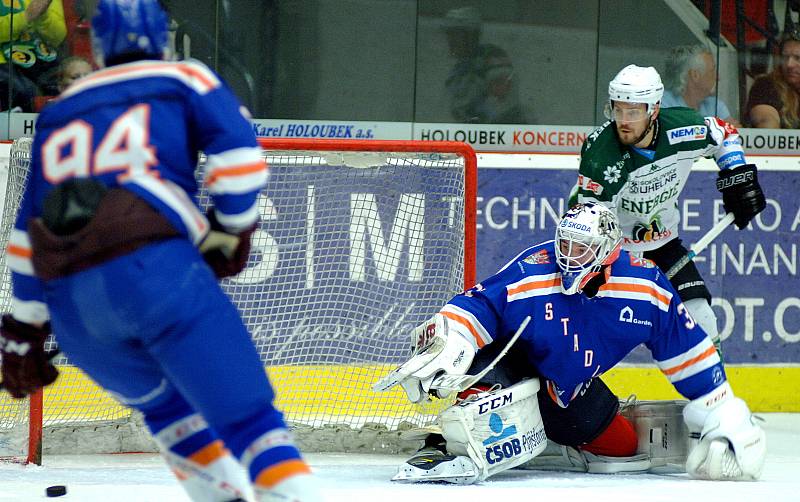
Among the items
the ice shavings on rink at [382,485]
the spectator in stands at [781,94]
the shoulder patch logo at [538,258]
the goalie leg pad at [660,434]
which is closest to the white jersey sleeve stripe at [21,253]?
the ice shavings on rink at [382,485]

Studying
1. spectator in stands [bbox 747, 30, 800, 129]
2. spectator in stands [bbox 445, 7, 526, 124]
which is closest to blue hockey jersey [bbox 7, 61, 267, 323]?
spectator in stands [bbox 445, 7, 526, 124]

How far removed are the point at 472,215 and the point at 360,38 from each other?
1.62 metres

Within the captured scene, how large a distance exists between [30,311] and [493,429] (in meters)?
1.67

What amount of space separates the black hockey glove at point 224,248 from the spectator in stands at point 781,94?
4139 mm

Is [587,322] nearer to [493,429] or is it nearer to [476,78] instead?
[493,429]

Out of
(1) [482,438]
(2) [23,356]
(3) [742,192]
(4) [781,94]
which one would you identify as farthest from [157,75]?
(4) [781,94]

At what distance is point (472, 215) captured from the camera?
4.36m

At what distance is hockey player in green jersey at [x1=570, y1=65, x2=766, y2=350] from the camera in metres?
4.27

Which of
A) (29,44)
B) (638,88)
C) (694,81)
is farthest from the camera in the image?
(694,81)

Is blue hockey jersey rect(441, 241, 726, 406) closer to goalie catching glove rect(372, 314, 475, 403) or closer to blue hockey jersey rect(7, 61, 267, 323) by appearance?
goalie catching glove rect(372, 314, 475, 403)

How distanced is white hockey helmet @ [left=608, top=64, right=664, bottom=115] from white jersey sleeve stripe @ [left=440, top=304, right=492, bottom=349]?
3.19ft

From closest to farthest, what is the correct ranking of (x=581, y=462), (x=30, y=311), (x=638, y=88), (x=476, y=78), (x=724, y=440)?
1. (x=30, y=311)
2. (x=724, y=440)
3. (x=581, y=462)
4. (x=638, y=88)
5. (x=476, y=78)

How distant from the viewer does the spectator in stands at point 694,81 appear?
589 cm

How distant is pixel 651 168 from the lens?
171 inches
